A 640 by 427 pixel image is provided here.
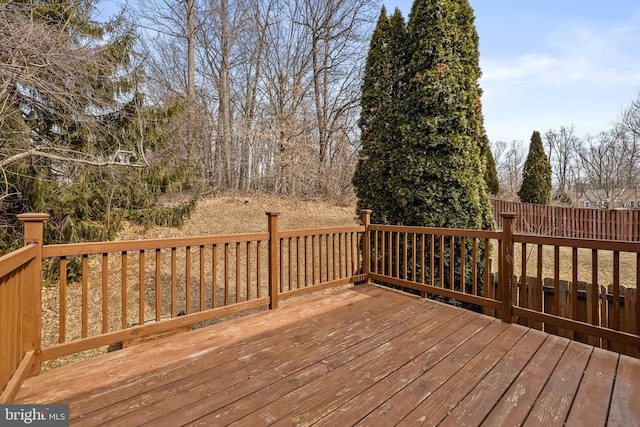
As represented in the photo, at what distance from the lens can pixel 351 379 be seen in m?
1.85

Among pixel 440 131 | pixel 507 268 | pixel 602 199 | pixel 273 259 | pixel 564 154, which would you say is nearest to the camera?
pixel 507 268

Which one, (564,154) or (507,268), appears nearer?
(507,268)

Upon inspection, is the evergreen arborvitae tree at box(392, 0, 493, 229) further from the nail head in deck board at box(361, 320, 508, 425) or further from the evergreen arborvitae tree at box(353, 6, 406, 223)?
the nail head in deck board at box(361, 320, 508, 425)

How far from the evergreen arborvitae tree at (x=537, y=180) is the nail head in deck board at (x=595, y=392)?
12.8 m

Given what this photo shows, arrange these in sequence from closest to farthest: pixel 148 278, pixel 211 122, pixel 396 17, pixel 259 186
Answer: pixel 396 17 → pixel 148 278 → pixel 211 122 → pixel 259 186

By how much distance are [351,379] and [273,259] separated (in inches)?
60.6

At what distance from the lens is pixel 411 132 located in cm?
445

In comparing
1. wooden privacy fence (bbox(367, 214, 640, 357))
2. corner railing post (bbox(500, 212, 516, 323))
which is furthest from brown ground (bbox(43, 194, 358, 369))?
corner railing post (bbox(500, 212, 516, 323))

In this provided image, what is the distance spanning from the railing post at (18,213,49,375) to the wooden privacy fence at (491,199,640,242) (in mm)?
9788

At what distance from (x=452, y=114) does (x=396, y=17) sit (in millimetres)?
2190

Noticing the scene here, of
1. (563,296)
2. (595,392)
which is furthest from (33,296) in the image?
(563,296)

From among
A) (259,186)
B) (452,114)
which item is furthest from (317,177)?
(452,114)

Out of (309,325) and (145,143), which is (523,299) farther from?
(145,143)

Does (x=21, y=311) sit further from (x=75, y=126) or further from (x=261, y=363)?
(x=75, y=126)
